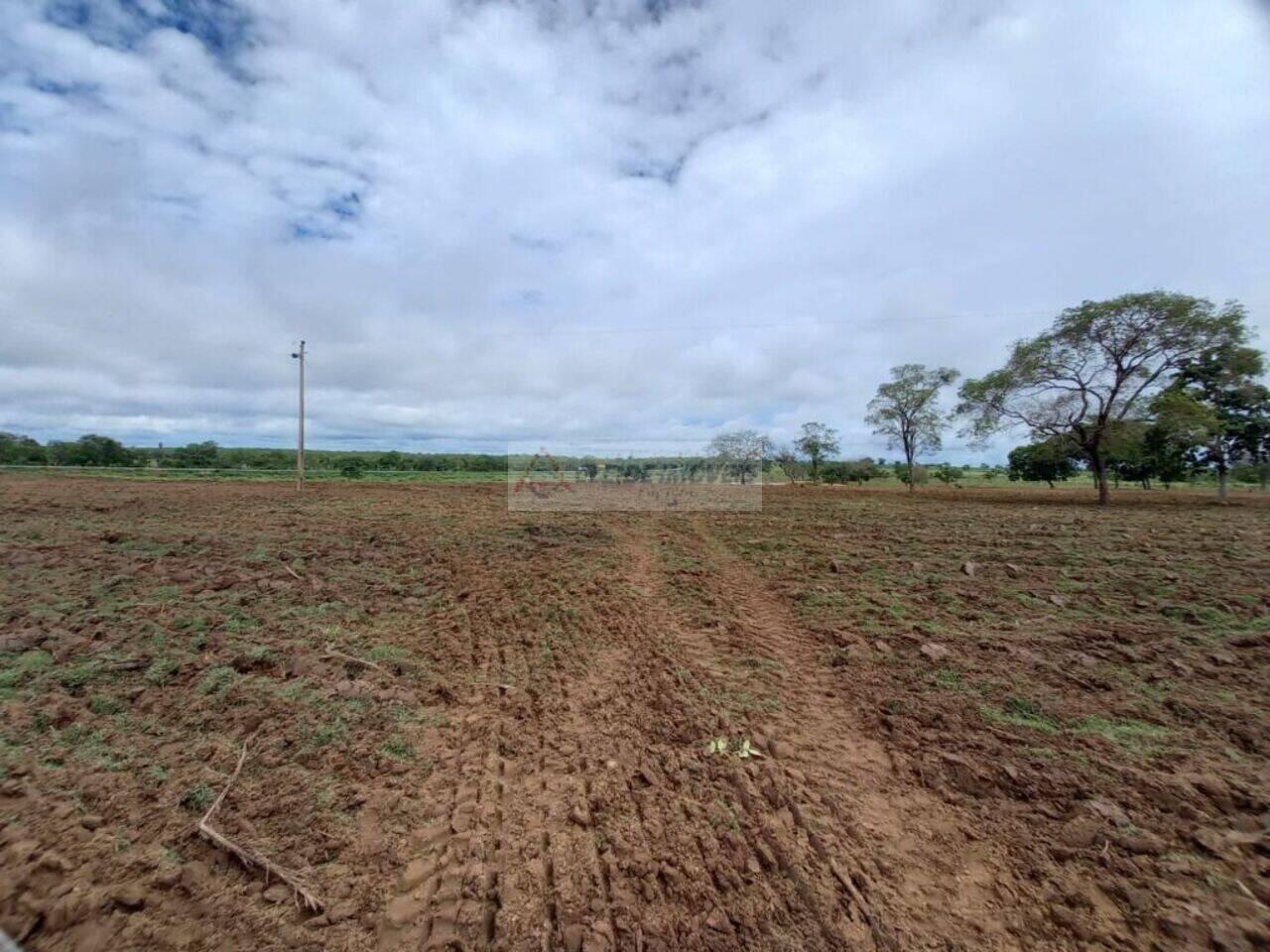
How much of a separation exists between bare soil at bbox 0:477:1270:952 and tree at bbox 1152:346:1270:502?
15.8 meters

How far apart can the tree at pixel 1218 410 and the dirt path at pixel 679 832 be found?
22.1 m

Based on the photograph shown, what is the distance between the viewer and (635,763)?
2957 mm

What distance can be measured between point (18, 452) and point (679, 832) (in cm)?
5881

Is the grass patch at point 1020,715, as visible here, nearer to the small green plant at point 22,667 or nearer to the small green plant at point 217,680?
the small green plant at point 217,680

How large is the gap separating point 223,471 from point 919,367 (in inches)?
1749

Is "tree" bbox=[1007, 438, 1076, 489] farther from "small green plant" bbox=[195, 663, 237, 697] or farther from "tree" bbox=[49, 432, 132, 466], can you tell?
"tree" bbox=[49, 432, 132, 466]

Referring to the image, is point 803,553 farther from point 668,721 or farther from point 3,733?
point 3,733

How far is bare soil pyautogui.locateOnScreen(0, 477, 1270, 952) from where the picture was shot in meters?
1.91

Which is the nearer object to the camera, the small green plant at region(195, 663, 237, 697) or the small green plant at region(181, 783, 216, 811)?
the small green plant at region(181, 783, 216, 811)

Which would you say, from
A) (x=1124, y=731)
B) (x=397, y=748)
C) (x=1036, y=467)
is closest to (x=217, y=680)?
(x=397, y=748)

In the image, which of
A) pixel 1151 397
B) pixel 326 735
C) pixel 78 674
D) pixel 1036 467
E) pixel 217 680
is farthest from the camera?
pixel 1036 467

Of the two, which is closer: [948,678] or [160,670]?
[160,670]

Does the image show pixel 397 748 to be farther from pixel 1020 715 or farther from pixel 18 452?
pixel 18 452

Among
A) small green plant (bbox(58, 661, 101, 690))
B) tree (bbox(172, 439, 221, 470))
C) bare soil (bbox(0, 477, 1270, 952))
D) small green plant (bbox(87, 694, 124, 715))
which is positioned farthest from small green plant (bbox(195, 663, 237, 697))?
tree (bbox(172, 439, 221, 470))
